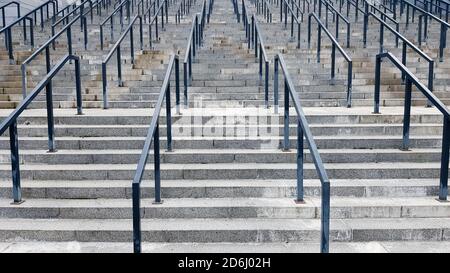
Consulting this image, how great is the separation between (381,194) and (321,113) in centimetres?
163

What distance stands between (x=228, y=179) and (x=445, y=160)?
6.71 ft

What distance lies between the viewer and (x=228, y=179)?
510cm

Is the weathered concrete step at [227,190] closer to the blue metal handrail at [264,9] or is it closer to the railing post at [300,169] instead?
the railing post at [300,169]

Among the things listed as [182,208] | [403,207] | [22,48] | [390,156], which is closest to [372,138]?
[390,156]

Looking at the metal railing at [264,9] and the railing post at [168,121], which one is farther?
the metal railing at [264,9]

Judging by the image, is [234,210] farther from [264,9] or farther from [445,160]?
[264,9]

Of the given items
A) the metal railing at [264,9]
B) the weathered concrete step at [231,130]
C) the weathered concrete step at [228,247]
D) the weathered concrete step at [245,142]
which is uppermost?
the metal railing at [264,9]

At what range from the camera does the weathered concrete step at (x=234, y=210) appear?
4.52m

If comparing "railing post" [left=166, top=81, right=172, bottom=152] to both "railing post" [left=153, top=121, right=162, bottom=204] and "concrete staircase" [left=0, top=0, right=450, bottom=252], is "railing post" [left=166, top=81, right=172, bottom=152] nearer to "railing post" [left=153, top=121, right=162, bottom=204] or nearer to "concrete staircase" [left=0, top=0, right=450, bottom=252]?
"concrete staircase" [left=0, top=0, right=450, bottom=252]

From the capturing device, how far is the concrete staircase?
4.25 meters

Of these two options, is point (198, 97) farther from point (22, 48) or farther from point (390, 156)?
point (22, 48)

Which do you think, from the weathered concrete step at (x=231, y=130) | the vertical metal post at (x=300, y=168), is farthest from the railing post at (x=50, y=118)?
the vertical metal post at (x=300, y=168)

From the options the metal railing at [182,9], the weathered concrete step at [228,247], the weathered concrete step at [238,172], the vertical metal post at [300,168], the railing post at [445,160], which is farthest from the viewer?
the metal railing at [182,9]

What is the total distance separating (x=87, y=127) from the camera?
19.3 feet
